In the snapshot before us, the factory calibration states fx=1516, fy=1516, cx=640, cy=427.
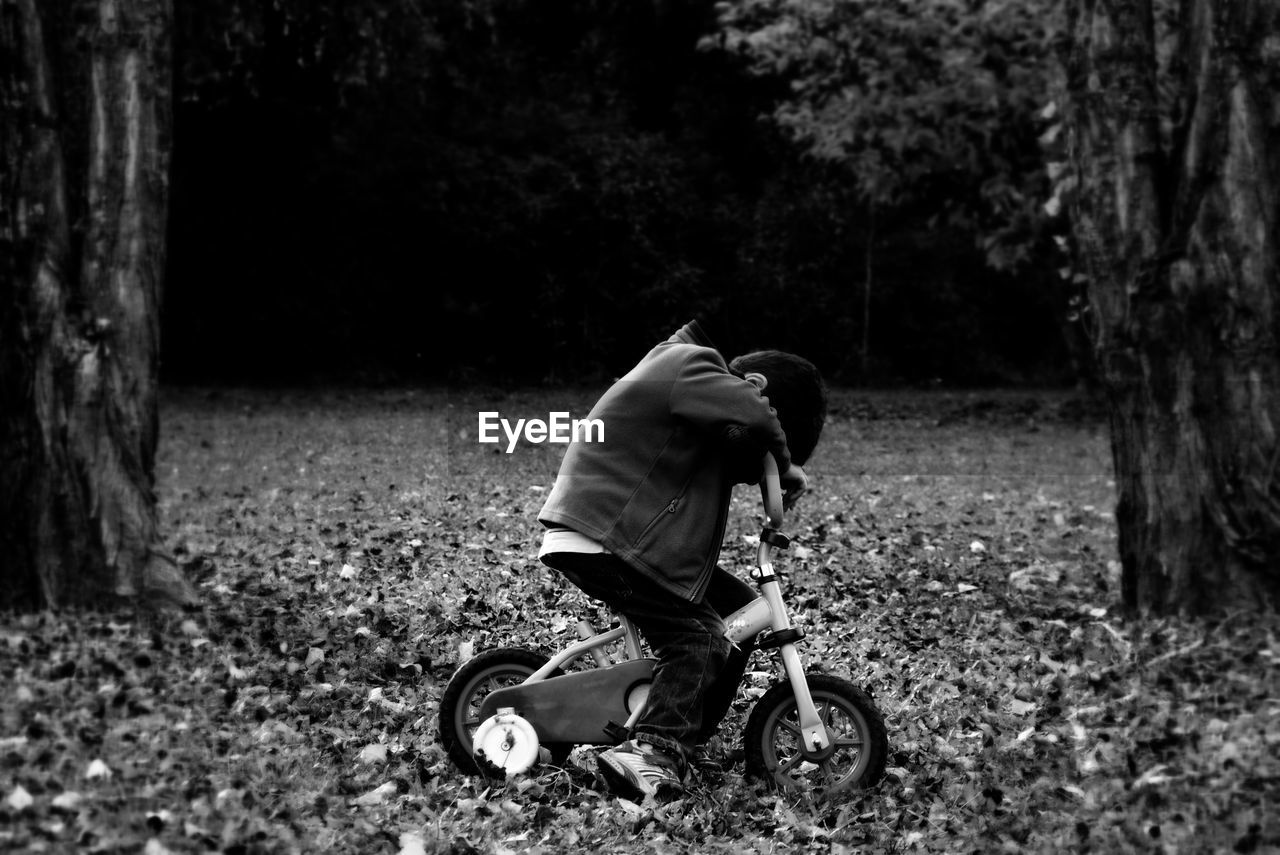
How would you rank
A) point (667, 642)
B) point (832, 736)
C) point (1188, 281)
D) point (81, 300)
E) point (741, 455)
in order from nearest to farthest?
point (741, 455)
point (667, 642)
point (832, 736)
point (81, 300)
point (1188, 281)

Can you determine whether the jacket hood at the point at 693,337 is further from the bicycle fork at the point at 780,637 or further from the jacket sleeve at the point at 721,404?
the bicycle fork at the point at 780,637

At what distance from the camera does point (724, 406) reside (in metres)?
→ 4.76

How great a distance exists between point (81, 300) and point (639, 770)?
3.64 metres

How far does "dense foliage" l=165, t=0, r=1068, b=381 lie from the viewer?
23609mm

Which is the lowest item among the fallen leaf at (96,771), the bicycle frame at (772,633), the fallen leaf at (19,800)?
the fallen leaf at (96,771)

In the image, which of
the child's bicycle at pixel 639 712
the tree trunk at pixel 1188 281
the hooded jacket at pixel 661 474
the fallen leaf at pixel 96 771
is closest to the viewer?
the fallen leaf at pixel 96 771

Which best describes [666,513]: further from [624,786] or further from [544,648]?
[544,648]

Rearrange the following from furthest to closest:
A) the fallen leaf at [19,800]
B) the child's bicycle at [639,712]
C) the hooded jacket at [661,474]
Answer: the child's bicycle at [639,712] → the hooded jacket at [661,474] → the fallen leaf at [19,800]

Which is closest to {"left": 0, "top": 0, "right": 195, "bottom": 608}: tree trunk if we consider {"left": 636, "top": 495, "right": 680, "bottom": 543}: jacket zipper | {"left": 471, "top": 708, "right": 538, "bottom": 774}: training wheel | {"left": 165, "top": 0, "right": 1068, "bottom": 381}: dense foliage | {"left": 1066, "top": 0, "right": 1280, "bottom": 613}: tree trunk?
{"left": 471, "top": 708, "right": 538, "bottom": 774}: training wheel

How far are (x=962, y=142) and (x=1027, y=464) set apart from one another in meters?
7.46

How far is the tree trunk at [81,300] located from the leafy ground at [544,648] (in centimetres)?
37

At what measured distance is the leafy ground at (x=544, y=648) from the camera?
182 inches

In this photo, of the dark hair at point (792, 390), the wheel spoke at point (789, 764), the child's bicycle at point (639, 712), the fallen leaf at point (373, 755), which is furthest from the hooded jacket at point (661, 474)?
the fallen leaf at point (373, 755)

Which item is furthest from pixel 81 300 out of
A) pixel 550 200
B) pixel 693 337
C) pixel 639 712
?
pixel 550 200
